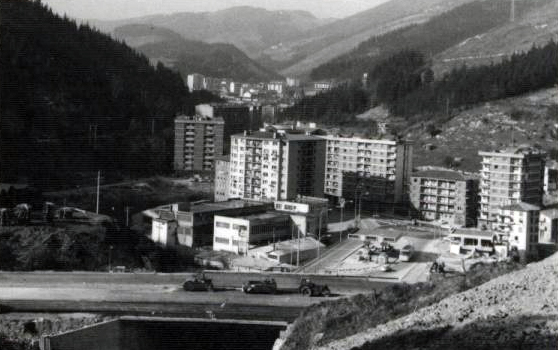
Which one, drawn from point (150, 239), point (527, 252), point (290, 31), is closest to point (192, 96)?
point (150, 239)

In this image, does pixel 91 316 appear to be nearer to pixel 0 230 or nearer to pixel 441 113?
pixel 0 230

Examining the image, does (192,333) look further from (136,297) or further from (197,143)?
(197,143)

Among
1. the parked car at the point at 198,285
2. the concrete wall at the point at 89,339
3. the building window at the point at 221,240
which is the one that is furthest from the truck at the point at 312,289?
the building window at the point at 221,240

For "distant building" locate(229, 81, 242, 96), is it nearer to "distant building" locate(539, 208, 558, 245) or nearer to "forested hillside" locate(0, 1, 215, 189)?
"forested hillside" locate(0, 1, 215, 189)

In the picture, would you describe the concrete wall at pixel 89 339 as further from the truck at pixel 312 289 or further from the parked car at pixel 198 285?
the truck at pixel 312 289

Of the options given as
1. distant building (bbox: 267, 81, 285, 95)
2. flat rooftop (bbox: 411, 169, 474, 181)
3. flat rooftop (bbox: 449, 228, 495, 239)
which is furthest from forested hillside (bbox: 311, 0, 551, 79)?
flat rooftop (bbox: 449, 228, 495, 239)

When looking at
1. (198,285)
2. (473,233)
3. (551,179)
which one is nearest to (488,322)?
(198,285)

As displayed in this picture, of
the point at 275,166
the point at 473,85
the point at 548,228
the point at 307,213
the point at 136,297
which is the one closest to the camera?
the point at 136,297

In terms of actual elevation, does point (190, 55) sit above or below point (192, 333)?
above
